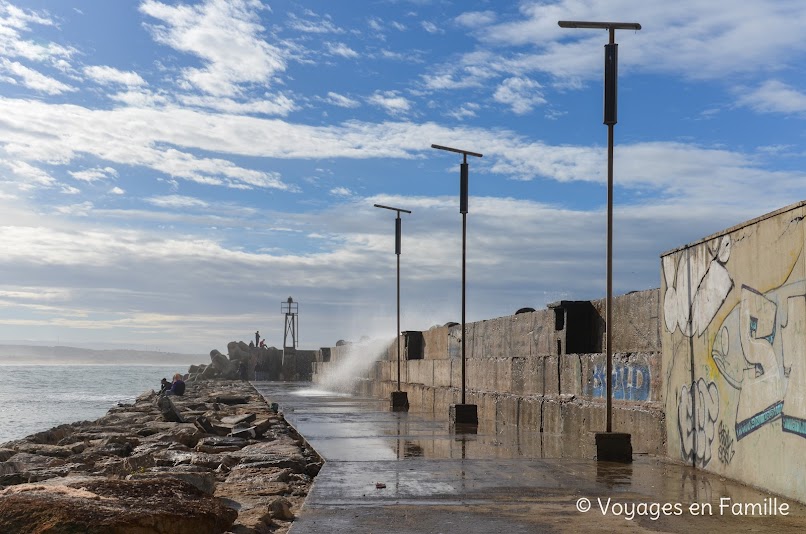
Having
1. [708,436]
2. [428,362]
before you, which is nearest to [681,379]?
[708,436]

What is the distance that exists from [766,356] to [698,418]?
184 cm

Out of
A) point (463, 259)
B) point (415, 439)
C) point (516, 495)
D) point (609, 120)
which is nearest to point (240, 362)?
point (463, 259)

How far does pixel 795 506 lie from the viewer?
303 inches

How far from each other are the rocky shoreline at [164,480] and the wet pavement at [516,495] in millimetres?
515

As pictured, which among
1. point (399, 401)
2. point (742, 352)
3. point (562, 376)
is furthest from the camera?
point (399, 401)

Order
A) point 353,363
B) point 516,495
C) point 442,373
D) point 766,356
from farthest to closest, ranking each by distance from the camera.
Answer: point 353,363, point 442,373, point 766,356, point 516,495

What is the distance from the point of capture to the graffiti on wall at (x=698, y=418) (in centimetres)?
980

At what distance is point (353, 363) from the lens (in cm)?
4503

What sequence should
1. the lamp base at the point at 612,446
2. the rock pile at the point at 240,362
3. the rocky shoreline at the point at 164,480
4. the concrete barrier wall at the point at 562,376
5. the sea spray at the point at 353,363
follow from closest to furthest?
1. the rocky shoreline at the point at 164,480
2. the lamp base at the point at 612,446
3. the concrete barrier wall at the point at 562,376
4. the sea spray at the point at 353,363
5. the rock pile at the point at 240,362

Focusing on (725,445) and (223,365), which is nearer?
(725,445)

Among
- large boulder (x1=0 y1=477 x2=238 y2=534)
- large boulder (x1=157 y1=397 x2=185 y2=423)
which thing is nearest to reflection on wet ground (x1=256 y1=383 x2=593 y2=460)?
large boulder (x1=157 y1=397 x2=185 y2=423)

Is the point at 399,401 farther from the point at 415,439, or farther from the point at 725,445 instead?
the point at 725,445

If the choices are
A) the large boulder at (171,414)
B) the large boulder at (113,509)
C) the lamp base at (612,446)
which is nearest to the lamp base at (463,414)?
the lamp base at (612,446)

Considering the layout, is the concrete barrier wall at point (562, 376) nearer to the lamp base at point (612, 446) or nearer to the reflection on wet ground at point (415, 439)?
the reflection on wet ground at point (415, 439)
